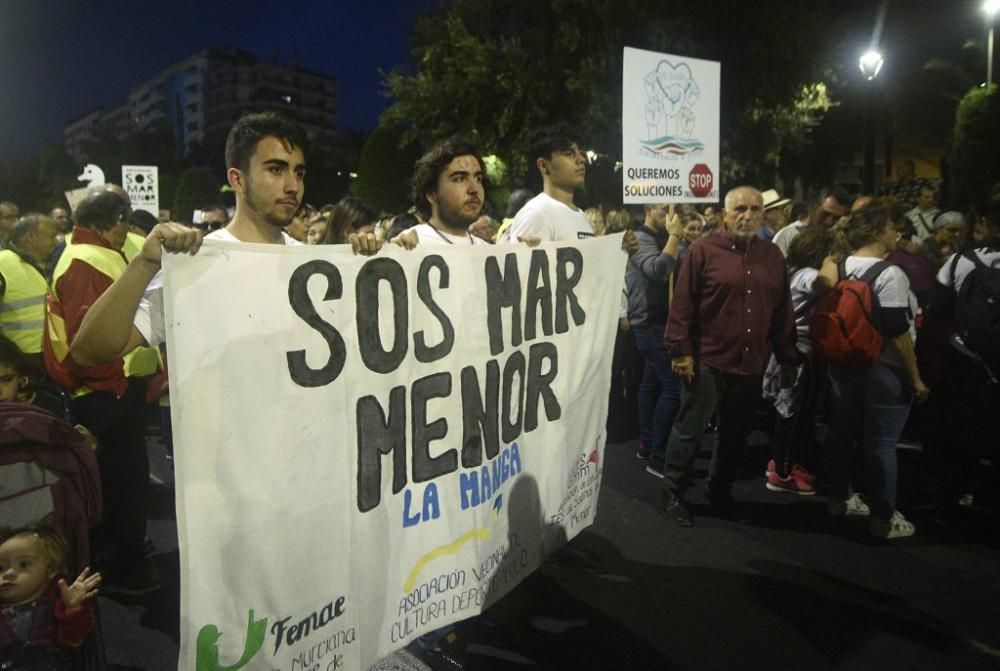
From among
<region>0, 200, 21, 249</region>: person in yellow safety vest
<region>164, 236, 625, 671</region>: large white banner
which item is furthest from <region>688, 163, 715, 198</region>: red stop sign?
<region>0, 200, 21, 249</region>: person in yellow safety vest

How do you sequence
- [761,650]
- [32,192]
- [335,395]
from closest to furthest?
[335,395]
[761,650]
[32,192]

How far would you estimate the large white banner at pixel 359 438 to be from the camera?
2008 mm

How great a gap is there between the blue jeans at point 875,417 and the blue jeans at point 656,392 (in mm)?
1124

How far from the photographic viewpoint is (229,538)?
6.69 ft

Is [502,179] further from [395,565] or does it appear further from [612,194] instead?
[395,565]

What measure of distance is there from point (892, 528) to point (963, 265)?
152 cm

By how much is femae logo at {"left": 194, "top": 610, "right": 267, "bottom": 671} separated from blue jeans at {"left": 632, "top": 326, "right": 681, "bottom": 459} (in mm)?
3870

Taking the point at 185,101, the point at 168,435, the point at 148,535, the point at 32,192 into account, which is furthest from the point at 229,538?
the point at 185,101

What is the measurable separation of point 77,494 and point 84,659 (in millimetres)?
497

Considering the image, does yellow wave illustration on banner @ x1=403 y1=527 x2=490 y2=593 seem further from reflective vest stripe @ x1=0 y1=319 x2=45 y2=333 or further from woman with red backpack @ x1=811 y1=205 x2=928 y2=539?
reflective vest stripe @ x1=0 y1=319 x2=45 y2=333

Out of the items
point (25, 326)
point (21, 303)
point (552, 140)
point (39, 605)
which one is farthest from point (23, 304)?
point (552, 140)

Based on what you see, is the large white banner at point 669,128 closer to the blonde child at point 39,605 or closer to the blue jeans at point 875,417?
the blue jeans at point 875,417

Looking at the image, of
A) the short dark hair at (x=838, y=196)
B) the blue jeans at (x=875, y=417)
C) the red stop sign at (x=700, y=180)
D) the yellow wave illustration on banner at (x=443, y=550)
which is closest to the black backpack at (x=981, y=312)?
the blue jeans at (x=875, y=417)

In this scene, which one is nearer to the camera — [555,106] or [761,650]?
[761,650]
